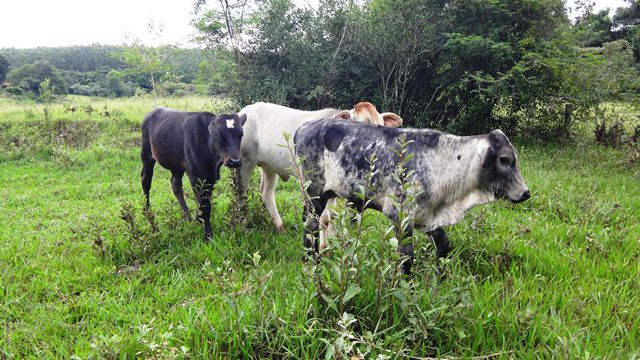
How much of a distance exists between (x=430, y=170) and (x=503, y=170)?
467 millimetres

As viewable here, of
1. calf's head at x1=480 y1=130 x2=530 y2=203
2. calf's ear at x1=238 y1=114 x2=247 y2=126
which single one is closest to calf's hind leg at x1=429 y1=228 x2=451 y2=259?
calf's head at x1=480 y1=130 x2=530 y2=203

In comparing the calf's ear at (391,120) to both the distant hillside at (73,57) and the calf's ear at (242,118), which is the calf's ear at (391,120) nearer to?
the calf's ear at (242,118)

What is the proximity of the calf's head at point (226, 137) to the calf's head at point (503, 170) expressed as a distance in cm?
252

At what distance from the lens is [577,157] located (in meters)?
9.10

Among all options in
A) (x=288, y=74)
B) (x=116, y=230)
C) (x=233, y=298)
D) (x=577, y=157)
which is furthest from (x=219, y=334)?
(x=288, y=74)

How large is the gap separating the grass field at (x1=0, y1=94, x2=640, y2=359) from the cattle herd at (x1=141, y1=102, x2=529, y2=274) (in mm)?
279

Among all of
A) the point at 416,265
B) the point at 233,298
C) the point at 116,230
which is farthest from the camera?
the point at 116,230

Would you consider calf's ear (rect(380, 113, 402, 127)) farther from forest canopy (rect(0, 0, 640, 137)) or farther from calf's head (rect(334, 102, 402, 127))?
forest canopy (rect(0, 0, 640, 137))

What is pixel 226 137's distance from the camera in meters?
4.43

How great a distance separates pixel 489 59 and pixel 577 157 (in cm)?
358

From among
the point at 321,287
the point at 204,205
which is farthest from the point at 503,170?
the point at 204,205

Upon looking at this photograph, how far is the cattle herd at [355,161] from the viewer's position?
8.96ft

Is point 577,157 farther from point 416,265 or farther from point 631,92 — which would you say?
point 416,265

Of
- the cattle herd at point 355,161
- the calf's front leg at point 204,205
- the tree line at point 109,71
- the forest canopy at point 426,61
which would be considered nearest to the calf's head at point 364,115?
the cattle herd at point 355,161
